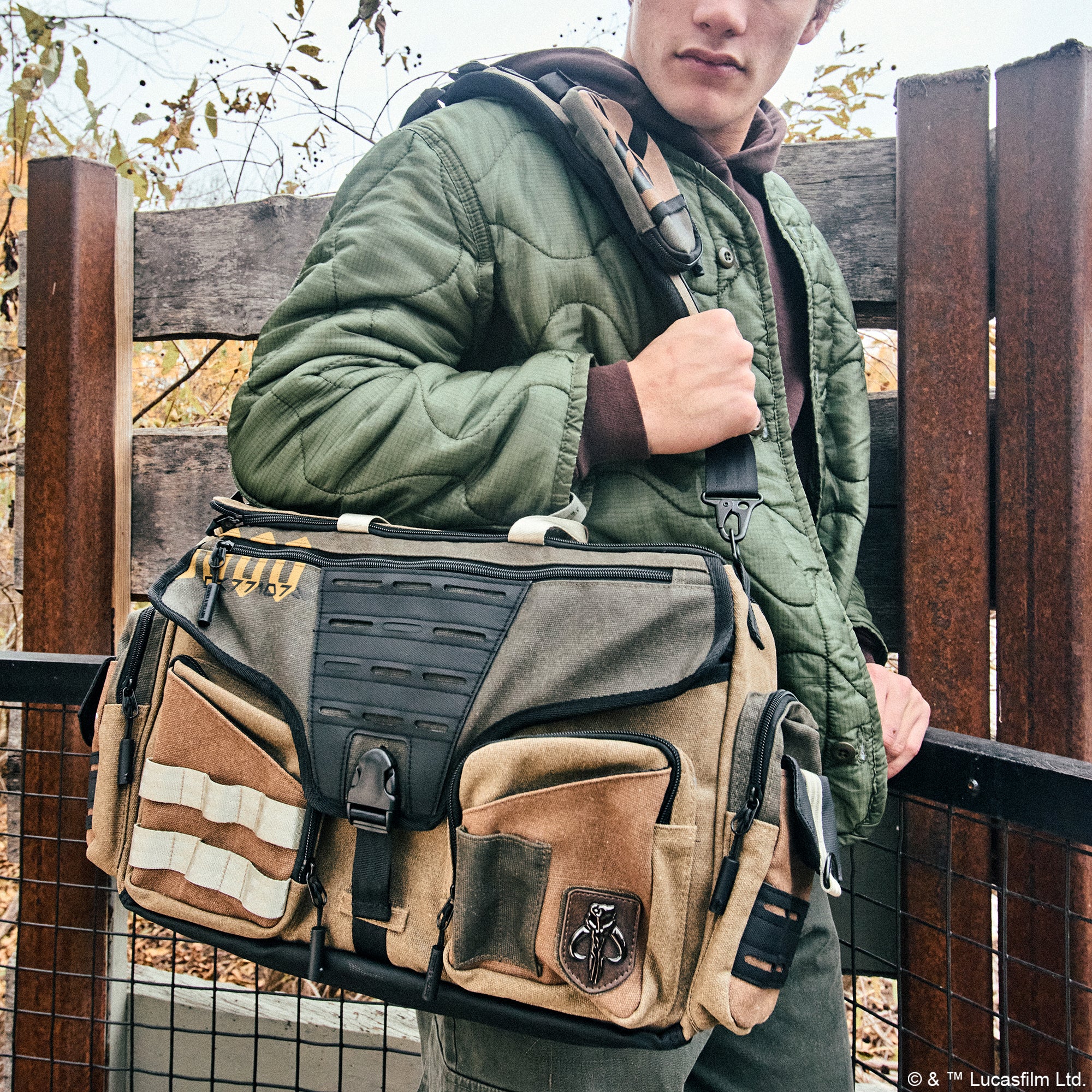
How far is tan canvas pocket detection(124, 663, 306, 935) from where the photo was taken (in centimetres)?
89

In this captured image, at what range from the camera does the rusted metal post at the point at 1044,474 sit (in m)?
1.29

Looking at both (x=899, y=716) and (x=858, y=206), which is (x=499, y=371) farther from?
(x=858, y=206)

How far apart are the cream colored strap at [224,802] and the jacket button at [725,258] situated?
91cm

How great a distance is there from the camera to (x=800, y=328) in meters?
1.26

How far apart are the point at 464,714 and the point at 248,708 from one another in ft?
0.91

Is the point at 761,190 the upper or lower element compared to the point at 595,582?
upper

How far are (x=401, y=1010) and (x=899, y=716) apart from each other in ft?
5.05

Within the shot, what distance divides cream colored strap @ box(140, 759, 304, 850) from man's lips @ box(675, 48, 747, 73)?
1.13 metres

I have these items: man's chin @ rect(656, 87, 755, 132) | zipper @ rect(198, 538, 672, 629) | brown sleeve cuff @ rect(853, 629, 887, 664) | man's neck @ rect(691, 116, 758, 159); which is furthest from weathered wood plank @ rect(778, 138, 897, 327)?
zipper @ rect(198, 538, 672, 629)

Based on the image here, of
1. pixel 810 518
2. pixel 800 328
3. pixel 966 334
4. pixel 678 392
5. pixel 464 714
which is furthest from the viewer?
pixel 966 334

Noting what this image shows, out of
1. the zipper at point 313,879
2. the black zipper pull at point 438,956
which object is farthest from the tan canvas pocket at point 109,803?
the black zipper pull at point 438,956

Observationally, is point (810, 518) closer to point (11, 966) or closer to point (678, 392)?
point (678, 392)

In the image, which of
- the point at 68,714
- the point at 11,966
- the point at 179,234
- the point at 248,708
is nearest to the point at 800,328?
the point at 248,708

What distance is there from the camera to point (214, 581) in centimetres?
96
